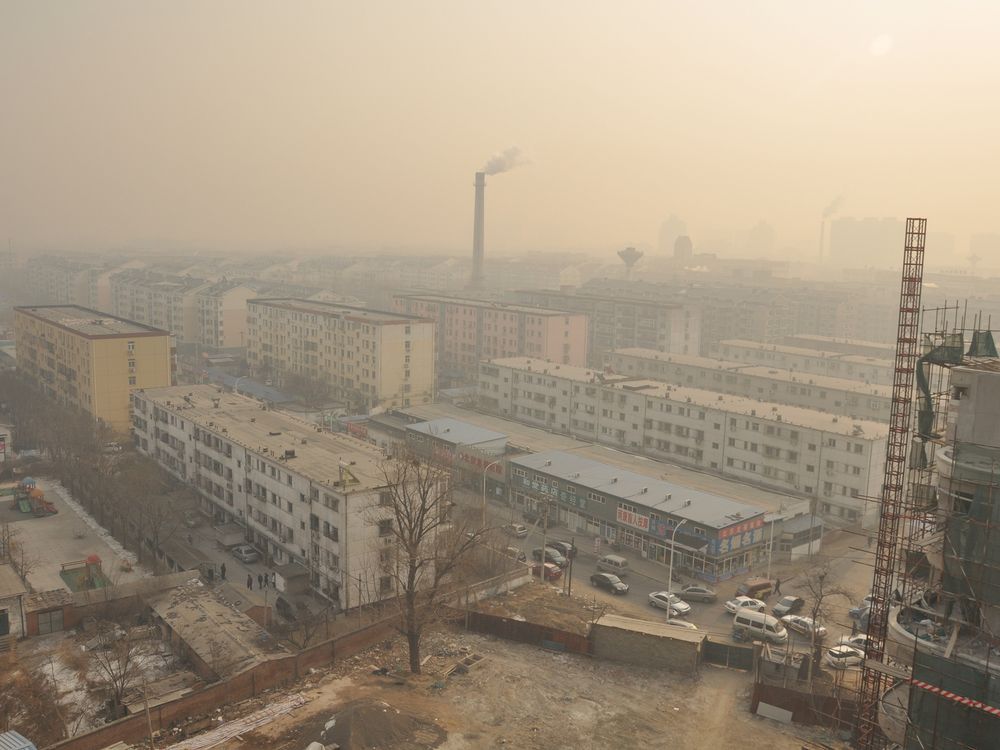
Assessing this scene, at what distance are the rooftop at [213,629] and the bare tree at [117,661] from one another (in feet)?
2.55

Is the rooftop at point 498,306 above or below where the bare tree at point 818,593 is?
above

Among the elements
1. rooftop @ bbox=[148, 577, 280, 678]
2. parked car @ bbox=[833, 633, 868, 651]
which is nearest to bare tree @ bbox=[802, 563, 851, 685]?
parked car @ bbox=[833, 633, 868, 651]

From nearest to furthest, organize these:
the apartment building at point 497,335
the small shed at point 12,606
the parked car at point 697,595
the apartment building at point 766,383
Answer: the small shed at point 12,606 → the parked car at point 697,595 → the apartment building at point 766,383 → the apartment building at point 497,335

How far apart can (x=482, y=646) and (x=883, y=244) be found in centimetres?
14982

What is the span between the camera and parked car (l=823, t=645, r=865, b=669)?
593 inches

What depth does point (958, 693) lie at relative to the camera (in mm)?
8789

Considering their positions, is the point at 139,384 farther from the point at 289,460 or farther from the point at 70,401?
the point at 289,460

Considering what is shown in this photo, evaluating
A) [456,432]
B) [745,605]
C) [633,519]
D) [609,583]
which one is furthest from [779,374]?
[609,583]

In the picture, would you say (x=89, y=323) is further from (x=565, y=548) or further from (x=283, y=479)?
(x=565, y=548)

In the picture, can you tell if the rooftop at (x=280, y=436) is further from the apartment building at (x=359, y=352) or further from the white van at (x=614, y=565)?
the apartment building at (x=359, y=352)

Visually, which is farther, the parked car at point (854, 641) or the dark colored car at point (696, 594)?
the dark colored car at point (696, 594)

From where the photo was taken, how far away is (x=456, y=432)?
29.0 m

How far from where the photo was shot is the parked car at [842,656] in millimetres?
15055

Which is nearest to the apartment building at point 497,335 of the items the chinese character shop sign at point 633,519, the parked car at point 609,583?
the chinese character shop sign at point 633,519
